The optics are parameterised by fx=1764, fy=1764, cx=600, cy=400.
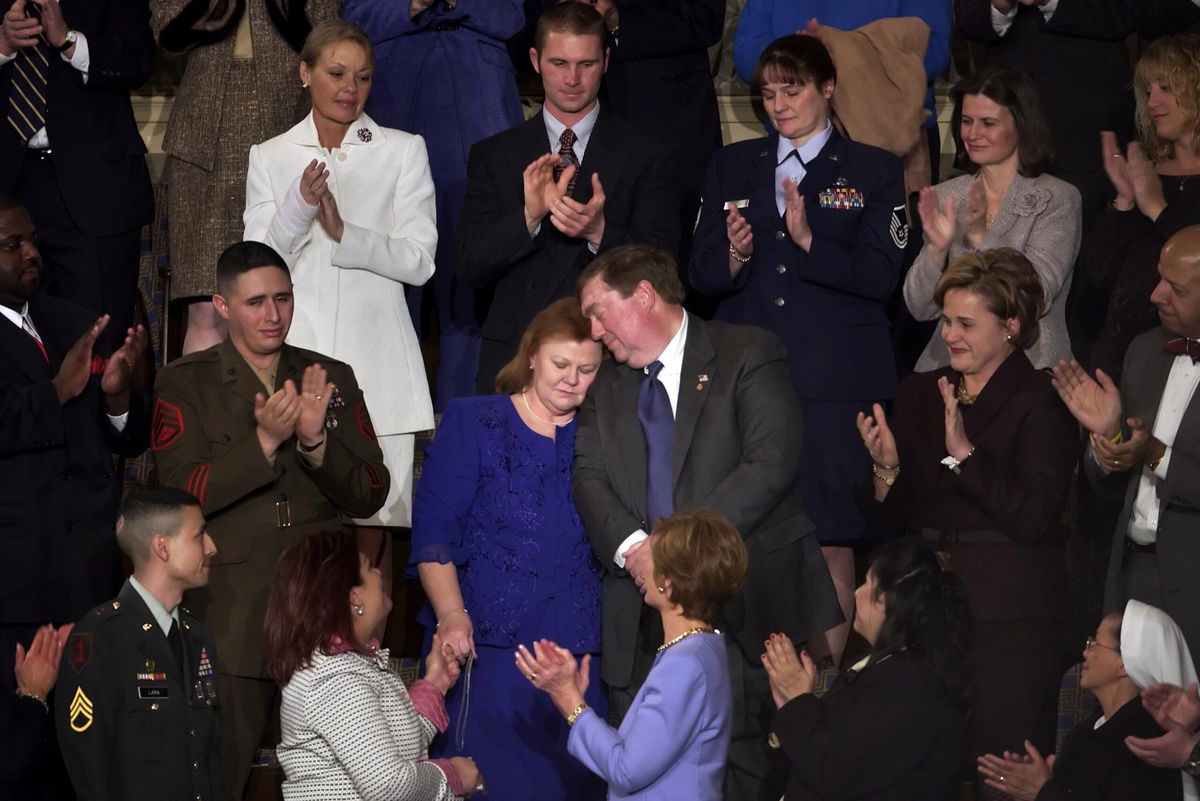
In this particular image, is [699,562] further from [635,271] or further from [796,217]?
[796,217]

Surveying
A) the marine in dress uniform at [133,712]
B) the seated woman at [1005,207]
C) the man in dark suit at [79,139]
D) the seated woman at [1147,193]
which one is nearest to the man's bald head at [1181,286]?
the seated woman at [1147,193]

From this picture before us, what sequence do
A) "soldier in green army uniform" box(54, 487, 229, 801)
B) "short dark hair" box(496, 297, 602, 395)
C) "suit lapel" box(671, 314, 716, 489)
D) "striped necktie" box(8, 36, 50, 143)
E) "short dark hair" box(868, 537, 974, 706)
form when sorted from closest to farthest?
"short dark hair" box(868, 537, 974, 706) < "soldier in green army uniform" box(54, 487, 229, 801) < "suit lapel" box(671, 314, 716, 489) < "short dark hair" box(496, 297, 602, 395) < "striped necktie" box(8, 36, 50, 143)

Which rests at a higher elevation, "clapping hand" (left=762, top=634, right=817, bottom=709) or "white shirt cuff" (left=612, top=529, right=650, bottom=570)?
"white shirt cuff" (left=612, top=529, right=650, bottom=570)

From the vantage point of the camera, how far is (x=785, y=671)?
3830 mm

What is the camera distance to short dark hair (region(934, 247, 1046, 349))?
4602 millimetres

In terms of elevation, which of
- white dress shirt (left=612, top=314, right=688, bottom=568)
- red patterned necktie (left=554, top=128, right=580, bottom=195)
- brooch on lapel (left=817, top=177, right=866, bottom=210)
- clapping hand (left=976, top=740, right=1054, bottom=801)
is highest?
red patterned necktie (left=554, top=128, right=580, bottom=195)

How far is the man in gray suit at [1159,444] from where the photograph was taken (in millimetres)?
4270

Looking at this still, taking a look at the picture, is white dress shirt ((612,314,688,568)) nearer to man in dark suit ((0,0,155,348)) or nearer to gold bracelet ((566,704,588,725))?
gold bracelet ((566,704,588,725))

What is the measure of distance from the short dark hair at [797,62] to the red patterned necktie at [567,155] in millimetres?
603

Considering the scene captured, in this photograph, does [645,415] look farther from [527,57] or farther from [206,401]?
[527,57]

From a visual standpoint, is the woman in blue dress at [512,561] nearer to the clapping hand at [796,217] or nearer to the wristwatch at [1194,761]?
the clapping hand at [796,217]

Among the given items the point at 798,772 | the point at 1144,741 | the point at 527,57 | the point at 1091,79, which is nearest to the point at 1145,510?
the point at 1144,741

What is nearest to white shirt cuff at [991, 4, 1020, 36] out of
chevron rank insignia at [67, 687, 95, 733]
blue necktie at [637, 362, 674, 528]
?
blue necktie at [637, 362, 674, 528]

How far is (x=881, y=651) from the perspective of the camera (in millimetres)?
3781
